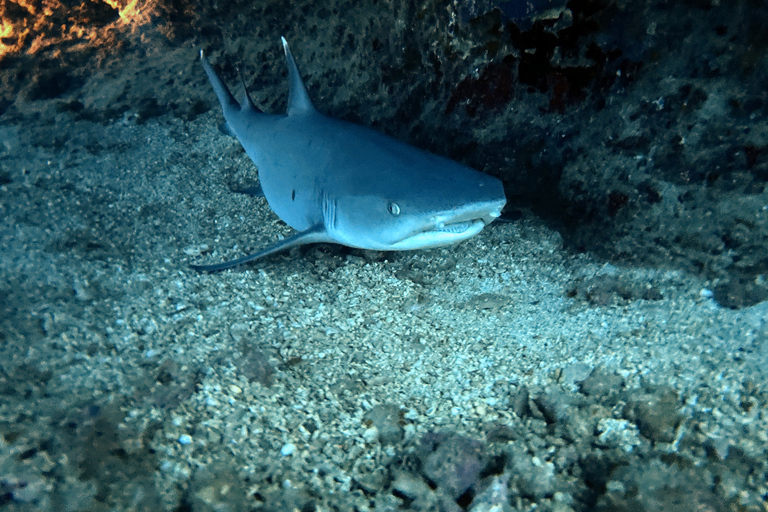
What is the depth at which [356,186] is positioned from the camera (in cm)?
244

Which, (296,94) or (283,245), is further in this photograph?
(296,94)

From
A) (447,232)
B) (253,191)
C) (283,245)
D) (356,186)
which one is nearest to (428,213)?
(447,232)

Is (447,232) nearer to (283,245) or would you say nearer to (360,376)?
(360,376)

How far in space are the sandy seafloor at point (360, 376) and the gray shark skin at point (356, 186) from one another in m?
0.44

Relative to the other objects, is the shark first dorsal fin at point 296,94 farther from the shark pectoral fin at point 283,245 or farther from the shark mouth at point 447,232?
the shark mouth at point 447,232

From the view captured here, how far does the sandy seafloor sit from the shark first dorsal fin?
1.11 m

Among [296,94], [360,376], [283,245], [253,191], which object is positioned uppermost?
[296,94]

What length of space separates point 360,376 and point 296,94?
7.57ft

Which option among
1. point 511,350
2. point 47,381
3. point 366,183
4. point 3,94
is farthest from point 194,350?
point 3,94

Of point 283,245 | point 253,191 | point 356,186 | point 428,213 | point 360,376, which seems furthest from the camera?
point 253,191

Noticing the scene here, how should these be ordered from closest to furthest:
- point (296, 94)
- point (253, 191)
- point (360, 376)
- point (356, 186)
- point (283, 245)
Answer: point (360, 376), point (356, 186), point (283, 245), point (296, 94), point (253, 191)

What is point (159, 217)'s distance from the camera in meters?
3.48

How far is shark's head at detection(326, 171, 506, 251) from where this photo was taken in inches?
81.2

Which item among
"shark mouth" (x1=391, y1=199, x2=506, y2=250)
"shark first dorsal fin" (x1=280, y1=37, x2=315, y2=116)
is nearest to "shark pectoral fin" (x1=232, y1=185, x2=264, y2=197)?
"shark first dorsal fin" (x1=280, y1=37, x2=315, y2=116)
